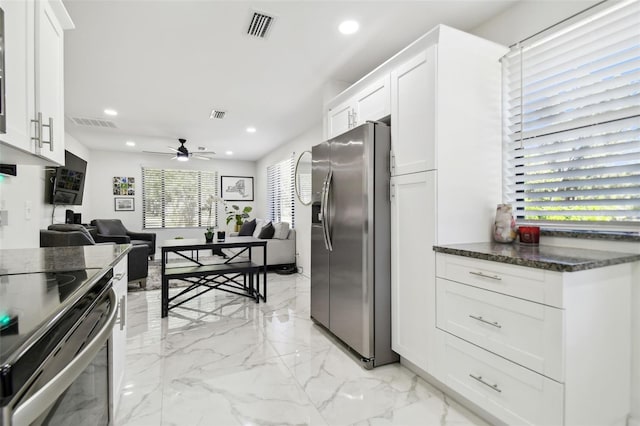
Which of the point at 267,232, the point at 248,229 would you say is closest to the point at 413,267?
the point at 267,232

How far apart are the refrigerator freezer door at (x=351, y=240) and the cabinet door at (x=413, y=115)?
20 cm

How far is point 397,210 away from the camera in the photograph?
7.31 feet

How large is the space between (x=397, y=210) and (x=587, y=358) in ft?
4.08

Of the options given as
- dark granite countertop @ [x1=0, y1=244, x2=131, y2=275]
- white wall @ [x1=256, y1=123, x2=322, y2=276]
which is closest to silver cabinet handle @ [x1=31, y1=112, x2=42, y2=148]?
dark granite countertop @ [x1=0, y1=244, x2=131, y2=275]

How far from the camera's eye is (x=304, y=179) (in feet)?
17.6

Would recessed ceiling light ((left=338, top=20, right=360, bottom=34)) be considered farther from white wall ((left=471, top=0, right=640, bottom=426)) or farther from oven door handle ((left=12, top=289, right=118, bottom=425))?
oven door handle ((left=12, top=289, right=118, bottom=425))

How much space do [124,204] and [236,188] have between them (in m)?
2.56

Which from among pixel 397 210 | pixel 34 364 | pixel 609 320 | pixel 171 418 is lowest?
pixel 171 418

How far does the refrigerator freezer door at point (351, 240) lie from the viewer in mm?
2238

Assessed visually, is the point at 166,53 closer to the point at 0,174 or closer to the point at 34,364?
the point at 0,174

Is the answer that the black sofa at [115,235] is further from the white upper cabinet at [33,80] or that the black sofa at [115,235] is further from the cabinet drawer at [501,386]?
the cabinet drawer at [501,386]

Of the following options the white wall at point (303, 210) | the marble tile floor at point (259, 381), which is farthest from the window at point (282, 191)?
the marble tile floor at point (259, 381)

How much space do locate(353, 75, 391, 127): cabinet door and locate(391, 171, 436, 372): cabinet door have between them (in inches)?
21.9

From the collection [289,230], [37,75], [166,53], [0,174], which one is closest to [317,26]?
[166,53]
